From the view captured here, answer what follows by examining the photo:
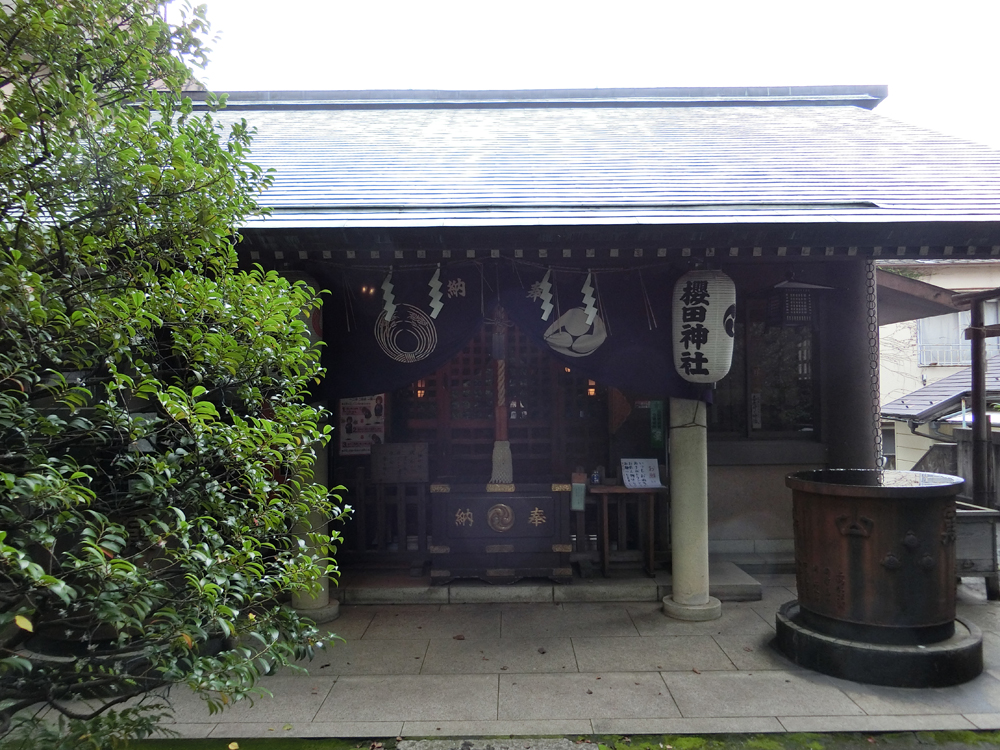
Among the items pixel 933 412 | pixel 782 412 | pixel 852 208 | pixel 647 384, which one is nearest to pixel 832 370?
pixel 782 412

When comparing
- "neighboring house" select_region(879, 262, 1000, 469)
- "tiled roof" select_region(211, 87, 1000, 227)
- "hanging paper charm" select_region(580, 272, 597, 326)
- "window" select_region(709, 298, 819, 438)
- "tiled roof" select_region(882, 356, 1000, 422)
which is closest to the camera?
"tiled roof" select_region(211, 87, 1000, 227)

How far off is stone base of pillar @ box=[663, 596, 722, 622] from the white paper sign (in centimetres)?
158

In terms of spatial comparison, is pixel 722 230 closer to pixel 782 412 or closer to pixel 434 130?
pixel 782 412

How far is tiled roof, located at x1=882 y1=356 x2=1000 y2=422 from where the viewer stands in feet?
42.9

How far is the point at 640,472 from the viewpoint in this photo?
8172 millimetres

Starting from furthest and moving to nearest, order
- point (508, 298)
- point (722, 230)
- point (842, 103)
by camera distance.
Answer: point (842, 103), point (508, 298), point (722, 230)

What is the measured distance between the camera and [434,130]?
1114 cm

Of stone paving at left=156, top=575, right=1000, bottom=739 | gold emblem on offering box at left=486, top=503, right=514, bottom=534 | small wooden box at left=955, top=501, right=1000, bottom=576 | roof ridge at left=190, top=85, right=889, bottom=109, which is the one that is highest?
roof ridge at left=190, top=85, right=889, bottom=109

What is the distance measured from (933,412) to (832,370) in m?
6.27

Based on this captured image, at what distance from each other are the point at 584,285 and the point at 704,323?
53.5 inches

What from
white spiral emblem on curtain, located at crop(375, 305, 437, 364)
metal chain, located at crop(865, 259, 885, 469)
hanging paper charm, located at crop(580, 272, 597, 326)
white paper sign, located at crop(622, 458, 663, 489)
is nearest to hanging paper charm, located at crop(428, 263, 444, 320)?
white spiral emblem on curtain, located at crop(375, 305, 437, 364)

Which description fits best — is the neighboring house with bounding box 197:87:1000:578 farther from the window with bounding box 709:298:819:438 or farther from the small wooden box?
the small wooden box

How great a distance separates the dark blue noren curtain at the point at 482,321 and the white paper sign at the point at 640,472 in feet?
5.46

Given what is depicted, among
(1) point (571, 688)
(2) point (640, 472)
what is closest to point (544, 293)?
(2) point (640, 472)
